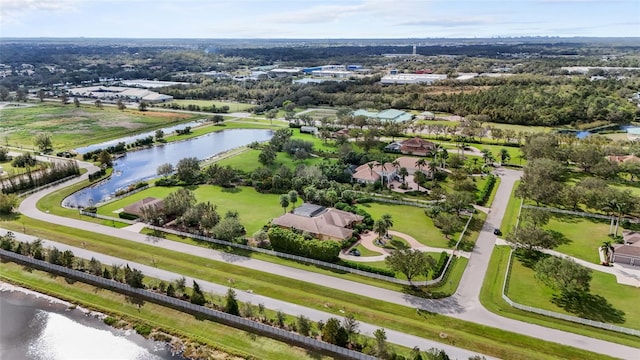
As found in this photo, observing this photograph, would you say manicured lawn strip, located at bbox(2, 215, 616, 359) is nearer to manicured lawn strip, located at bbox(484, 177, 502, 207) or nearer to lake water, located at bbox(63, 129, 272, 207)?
lake water, located at bbox(63, 129, 272, 207)

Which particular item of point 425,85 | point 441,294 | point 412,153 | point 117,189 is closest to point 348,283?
point 441,294

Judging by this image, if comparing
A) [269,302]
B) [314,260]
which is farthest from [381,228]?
[269,302]

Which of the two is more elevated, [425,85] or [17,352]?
[425,85]

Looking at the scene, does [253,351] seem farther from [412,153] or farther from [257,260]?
[412,153]

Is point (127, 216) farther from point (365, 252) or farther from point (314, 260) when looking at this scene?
point (365, 252)

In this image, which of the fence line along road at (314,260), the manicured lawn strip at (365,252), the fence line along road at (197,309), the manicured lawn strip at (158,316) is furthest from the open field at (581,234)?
the manicured lawn strip at (158,316)

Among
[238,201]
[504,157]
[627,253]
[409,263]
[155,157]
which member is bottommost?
[238,201]
